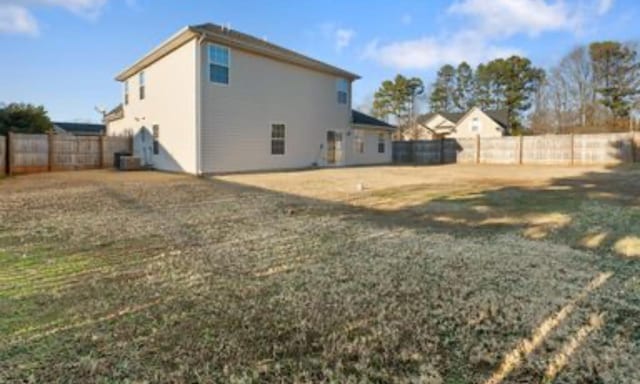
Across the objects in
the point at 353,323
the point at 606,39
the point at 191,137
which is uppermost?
the point at 606,39

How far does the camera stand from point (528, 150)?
2259 cm

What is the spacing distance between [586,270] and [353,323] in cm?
267

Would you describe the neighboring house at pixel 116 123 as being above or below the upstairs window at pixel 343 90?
below

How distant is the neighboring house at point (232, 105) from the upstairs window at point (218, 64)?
0.04 metres

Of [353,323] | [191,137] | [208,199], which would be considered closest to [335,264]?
[353,323]

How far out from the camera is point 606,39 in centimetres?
3291

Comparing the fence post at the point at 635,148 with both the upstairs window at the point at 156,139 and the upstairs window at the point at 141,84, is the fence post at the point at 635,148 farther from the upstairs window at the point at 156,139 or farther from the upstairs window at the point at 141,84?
the upstairs window at the point at 141,84

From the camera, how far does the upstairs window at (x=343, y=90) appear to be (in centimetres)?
1989

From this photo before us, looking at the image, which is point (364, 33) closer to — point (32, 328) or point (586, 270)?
point (586, 270)

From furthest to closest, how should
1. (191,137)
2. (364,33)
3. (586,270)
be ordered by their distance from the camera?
(364,33) → (191,137) → (586,270)

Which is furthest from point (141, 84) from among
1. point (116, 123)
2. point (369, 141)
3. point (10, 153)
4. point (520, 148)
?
point (520, 148)

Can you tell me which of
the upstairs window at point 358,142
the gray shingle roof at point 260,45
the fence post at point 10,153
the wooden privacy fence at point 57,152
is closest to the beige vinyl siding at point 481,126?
the upstairs window at point 358,142

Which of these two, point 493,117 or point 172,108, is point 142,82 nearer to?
point 172,108

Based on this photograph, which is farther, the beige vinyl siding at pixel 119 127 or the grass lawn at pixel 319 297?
the beige vinyl siding at pixel 119 127
